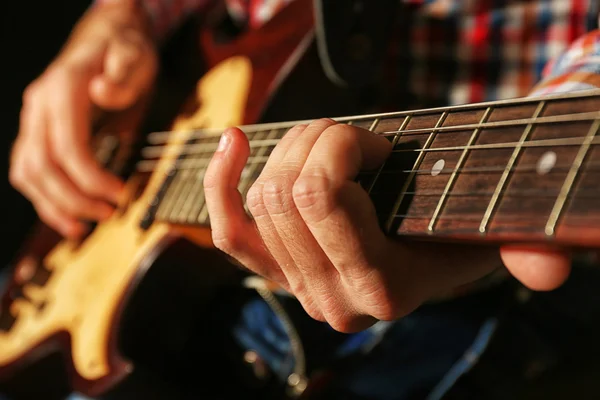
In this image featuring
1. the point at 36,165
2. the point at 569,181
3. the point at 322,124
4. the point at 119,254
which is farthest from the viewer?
the point at 36,165

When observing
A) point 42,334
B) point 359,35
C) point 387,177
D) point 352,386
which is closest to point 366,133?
point 387,177

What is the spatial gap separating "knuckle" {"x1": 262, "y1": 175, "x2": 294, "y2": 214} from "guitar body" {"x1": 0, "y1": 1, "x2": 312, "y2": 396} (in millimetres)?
240

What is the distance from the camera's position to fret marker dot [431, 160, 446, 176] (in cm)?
36

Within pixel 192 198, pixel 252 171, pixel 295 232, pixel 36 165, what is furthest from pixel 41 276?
pixel 295 232

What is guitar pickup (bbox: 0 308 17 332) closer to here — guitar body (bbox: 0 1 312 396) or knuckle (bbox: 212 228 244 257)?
guitar body (bbox: 0 1 312 396)

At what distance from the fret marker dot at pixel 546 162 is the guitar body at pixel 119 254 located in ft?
1.24

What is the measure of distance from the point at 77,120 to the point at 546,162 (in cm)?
71

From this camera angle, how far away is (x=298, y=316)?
679mm

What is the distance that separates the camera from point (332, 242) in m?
0.36

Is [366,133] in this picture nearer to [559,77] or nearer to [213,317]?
[559,77]

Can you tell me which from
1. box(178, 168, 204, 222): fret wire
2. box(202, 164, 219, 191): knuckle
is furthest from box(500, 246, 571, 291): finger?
box(178, 168, 204, 222): fret wire

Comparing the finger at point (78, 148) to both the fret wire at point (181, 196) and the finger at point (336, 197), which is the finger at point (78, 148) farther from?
the finger at point (336, 197)

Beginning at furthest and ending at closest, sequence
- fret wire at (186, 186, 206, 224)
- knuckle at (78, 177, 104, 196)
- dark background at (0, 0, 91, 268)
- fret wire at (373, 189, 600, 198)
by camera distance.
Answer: dark background at (0, 0, 91, 268), knuckle at (78, 177, 104, 196), fret wire at (186, 186, 206, 224), fret wire at (373, 189, 600, 198)

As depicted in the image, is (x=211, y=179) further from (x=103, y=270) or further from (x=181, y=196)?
(x=103, y=270)
